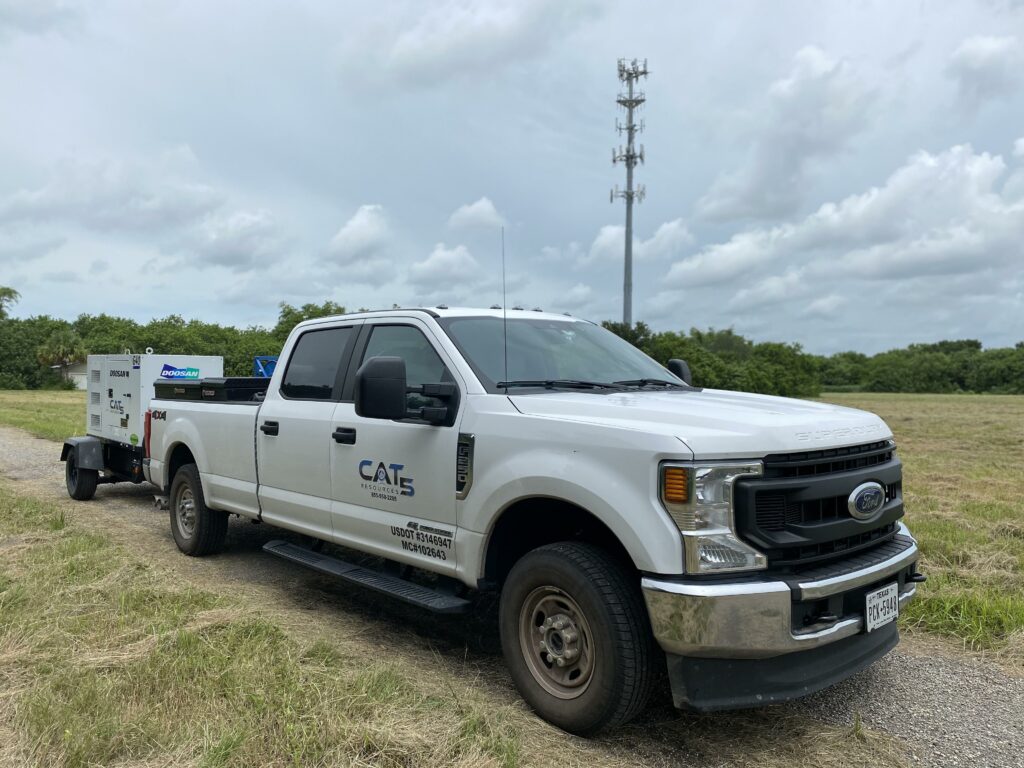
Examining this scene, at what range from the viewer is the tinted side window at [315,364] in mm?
5391

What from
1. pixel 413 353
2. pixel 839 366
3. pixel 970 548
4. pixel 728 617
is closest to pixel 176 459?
pixel 413 353

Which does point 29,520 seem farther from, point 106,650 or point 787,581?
point 787,581

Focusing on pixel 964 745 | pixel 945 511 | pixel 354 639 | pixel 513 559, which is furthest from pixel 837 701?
pixel 945 511

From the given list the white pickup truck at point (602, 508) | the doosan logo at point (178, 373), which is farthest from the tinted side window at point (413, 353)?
the doosan logo at point (178, 373)

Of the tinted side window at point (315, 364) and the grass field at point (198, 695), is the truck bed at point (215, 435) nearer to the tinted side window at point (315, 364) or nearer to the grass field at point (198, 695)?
the tinted side window at point (315, 364)

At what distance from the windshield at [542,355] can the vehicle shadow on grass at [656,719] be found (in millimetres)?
1274

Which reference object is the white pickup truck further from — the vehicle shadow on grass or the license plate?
the vehicle shadow on grass

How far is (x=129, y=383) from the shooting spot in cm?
950

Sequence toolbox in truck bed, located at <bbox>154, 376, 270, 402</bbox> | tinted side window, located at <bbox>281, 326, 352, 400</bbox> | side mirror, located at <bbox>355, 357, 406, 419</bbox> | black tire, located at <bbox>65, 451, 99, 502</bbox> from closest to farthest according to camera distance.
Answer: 1. side mirror, located at <bbox>355, 357, 406, 419</bbox>
2. tinted side window, located at <bbox>281, 326, 352, 400</bbox>
3. toolbox in truck bed, located at <bbox>154, 376, 270, 402</bbox>
4. black tire, located at <bbox>65, 451, 99, 502</bbox>

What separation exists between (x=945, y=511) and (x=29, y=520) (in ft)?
29.9

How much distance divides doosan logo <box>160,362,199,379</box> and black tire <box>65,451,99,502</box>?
1.54 metres

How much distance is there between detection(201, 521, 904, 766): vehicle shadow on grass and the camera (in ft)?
11.5

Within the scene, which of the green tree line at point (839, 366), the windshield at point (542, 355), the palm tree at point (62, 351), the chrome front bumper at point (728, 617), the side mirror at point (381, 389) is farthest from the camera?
the palm tree at point (62, 351)

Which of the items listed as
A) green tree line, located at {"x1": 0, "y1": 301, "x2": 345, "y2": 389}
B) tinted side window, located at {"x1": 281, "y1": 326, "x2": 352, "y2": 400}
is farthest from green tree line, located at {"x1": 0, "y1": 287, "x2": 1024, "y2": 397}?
tinted side window, located at {"x1": 281, "y1": 326, "x2": 352, "y2": 400}
